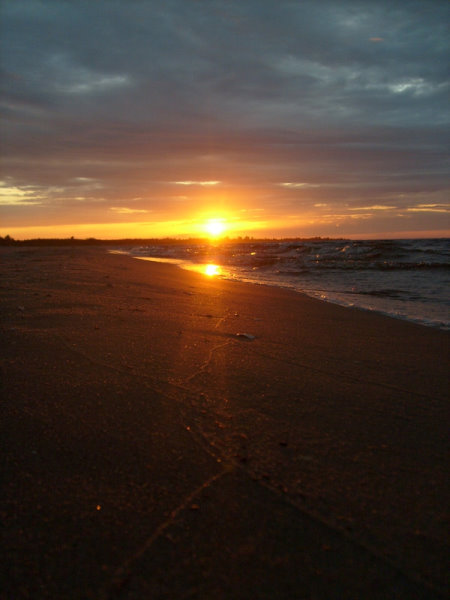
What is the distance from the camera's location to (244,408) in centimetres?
187

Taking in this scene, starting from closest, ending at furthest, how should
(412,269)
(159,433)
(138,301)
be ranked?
(159,433) → (138,301) → (412,269)

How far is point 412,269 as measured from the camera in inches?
519

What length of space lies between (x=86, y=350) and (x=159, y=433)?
115 centimetres

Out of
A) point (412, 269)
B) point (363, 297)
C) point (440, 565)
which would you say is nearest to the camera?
point (440, 565)

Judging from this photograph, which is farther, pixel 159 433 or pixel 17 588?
pixel 159 433

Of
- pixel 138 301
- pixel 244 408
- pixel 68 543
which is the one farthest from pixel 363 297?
pixel 68 543

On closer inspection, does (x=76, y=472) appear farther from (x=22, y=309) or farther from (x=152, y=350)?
(x=22, y=309)

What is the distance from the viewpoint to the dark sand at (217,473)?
0.99 m

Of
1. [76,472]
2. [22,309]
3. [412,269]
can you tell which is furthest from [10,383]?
[412,269]

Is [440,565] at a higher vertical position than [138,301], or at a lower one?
lower

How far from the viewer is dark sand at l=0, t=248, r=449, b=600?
99 centimetres

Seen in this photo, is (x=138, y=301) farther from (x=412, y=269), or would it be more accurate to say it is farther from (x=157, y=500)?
(x=412, y=269)

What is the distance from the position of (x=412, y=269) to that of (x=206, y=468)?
1335 cm

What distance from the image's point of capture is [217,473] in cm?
136
